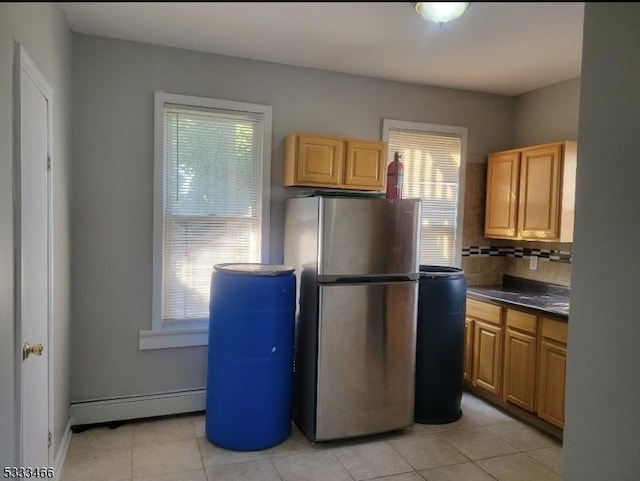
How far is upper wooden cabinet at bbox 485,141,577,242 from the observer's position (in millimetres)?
3223

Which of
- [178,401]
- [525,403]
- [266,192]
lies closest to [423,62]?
[266,192]

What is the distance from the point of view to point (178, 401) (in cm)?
314

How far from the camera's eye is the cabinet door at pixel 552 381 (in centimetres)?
279

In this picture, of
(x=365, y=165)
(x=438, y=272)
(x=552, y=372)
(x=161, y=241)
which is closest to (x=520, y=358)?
(x=552, y=372)

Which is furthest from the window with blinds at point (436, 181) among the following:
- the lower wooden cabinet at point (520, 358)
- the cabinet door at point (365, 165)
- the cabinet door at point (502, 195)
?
the lower wooden cabinet at point (520, 358)

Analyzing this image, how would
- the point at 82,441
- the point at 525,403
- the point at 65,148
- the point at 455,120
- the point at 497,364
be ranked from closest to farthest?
the point at 65,148, the point at 82,441, the point at 525,403, the point at 497,364, the point at 455,120

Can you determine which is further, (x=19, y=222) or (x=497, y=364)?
(x=497, y=364)

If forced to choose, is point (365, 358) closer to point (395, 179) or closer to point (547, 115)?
point (395, 179)

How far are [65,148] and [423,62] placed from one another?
2332 millimetres

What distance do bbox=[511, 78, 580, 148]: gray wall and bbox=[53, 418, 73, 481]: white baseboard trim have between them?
12.8ft

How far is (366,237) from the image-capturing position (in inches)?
108

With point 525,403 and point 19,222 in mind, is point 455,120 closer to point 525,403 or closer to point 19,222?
point 525,403

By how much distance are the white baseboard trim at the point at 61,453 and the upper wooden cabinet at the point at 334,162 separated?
2.05 metres

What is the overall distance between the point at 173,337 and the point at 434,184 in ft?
7.74
